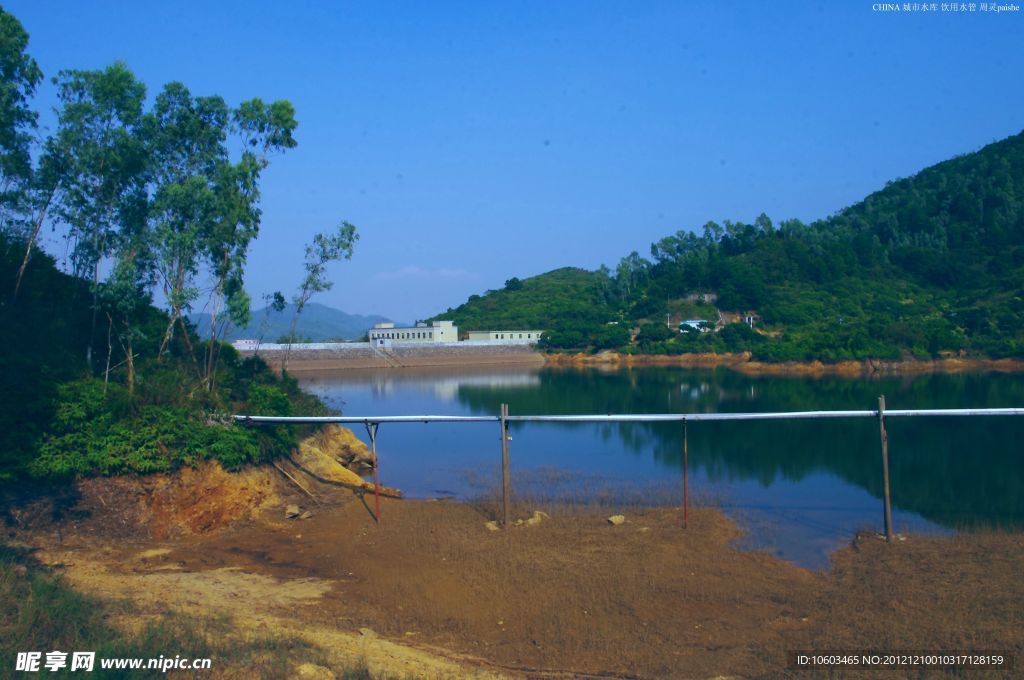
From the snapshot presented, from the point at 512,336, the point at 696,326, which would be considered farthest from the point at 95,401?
the point at 512,336

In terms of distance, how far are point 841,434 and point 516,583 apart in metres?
16.2

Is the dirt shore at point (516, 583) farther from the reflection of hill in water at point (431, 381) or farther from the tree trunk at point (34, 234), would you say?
the reflection of hill in water at point (431, 381)

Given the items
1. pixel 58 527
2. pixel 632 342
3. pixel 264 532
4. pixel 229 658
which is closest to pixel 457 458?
pixel 264 532

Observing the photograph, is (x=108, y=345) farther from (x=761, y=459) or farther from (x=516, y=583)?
(x=761, y=459)

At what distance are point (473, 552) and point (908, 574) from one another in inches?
206

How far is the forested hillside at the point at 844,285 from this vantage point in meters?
51.8

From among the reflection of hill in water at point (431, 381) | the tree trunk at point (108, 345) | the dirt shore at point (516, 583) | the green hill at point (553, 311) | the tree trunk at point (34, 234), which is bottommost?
the dirt shore at point (516, 583)

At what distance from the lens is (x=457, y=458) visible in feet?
65.5

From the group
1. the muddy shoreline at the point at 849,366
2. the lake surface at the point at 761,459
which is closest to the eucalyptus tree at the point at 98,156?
the lake surface at the point at 761,459

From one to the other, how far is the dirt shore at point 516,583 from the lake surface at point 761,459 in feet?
5.43

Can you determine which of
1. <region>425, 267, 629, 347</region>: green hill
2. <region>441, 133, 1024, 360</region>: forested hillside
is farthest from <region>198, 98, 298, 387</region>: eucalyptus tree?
<region>425, 267, 629, 347</region>: green hill

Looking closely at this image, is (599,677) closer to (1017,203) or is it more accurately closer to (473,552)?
(473,552)

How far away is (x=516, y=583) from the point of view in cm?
881

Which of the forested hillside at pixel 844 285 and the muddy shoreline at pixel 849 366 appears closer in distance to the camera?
the muddy shoreline at pixel 849 366
